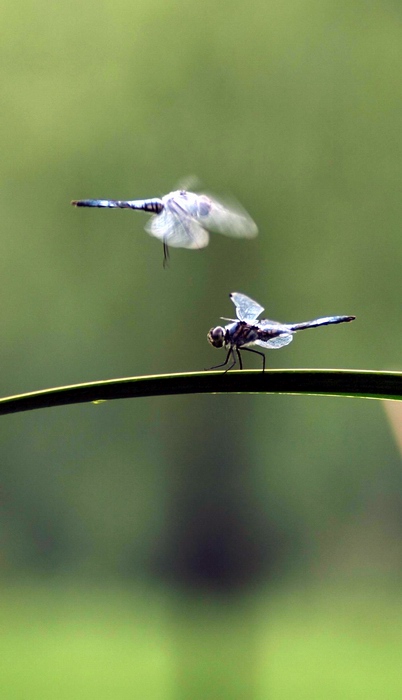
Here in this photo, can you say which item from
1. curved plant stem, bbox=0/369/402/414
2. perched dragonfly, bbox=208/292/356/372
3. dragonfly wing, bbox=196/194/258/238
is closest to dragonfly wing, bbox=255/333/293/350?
perched dragonfly, bbox=208/292/356/372

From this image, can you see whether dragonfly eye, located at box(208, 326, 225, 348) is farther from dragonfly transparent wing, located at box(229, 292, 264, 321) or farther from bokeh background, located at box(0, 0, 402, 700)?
bokeh background, located at box(0, 0, 402, 700)

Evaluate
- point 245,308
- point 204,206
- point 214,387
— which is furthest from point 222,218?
point 214,387

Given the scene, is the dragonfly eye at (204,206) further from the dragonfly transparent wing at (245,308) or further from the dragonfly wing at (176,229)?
the dragonfly transparent wing at (245,308)

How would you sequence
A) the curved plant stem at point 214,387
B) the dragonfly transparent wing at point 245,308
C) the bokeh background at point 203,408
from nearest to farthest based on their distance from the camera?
the curved plant stem at point 214,387 → the dragonfly transparent wing at point 245,308 → the bokeh background at point 203,408

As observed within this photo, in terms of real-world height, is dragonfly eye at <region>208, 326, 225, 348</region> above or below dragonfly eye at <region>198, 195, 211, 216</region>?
below

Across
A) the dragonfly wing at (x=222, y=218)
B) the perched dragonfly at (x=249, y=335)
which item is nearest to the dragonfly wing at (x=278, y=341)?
the perched dragonfly at (x=249, y=335)

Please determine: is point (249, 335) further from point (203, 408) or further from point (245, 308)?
point (203, 408)

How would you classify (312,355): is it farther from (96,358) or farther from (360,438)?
(96,358)
